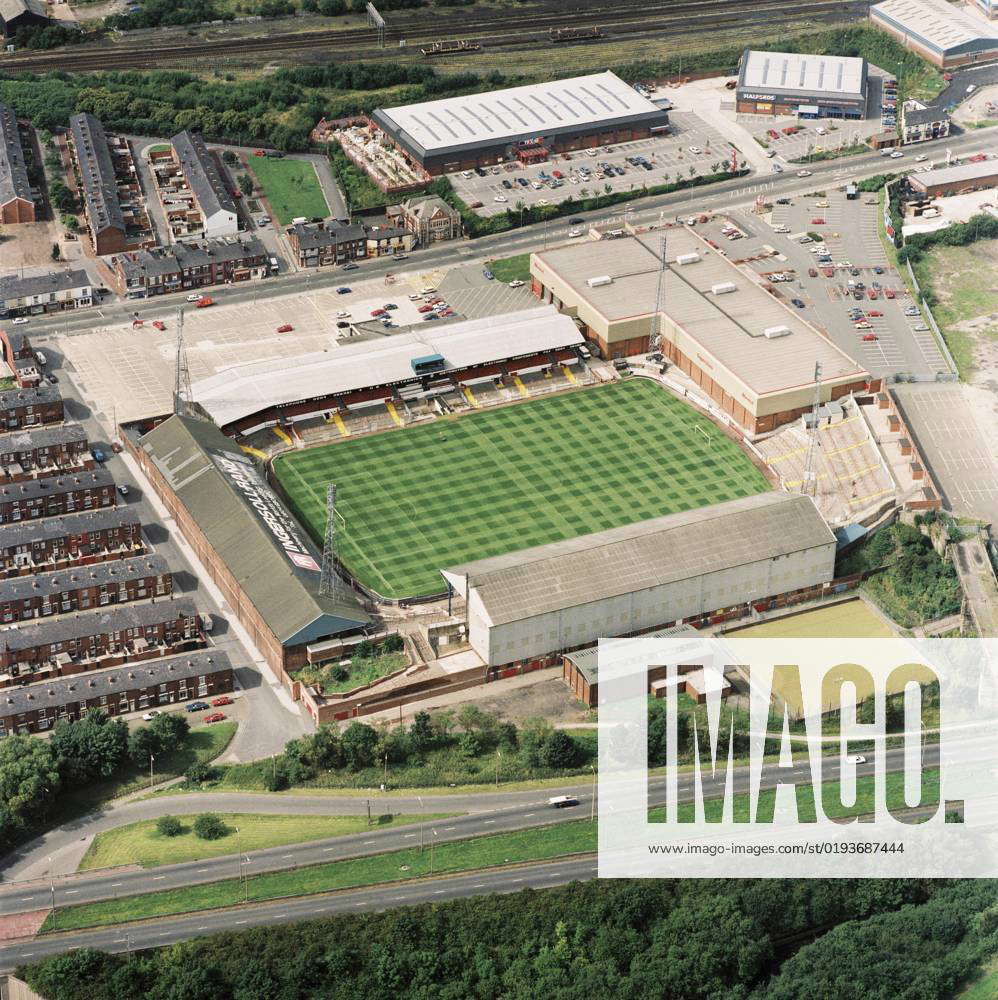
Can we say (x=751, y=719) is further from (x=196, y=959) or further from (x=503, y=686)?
(x=196, y=959)

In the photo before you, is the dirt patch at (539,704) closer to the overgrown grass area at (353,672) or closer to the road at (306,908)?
the overgrown grass area at (353,672)

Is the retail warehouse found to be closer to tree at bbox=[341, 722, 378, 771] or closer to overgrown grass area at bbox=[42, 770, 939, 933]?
tree at bbox=[341, 722, 378, 771]

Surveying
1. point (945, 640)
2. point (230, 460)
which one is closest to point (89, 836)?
point (230, 460)

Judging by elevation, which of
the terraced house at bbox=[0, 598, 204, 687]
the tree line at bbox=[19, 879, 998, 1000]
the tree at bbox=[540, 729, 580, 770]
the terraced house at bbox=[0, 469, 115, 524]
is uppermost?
the terraced house at bbox=[0, 469, 115, 524]

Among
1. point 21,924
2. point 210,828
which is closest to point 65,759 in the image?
point 210,828

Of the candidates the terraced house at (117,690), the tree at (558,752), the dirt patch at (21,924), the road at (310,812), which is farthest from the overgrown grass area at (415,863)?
the terraced house at (117,690)

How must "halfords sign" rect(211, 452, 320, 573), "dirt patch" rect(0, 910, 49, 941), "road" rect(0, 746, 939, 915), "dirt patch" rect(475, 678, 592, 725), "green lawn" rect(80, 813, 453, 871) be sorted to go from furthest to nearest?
1. "halfords sign" rect(211, 452, 320, 573)
2. "dirt patch" rect(475, 678, 592, 725)
3. "green lawn" rect(80, 813, 453, 871)
4. "road" rect(0, 746, 939, 915)
5. "dirt patch" rect(0, 910, 49, 941)

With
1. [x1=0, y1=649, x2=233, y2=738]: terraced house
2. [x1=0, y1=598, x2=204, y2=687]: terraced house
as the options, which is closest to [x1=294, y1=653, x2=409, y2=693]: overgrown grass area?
[x1=0, y1=649, x2=233, y2=738]: terraced house
